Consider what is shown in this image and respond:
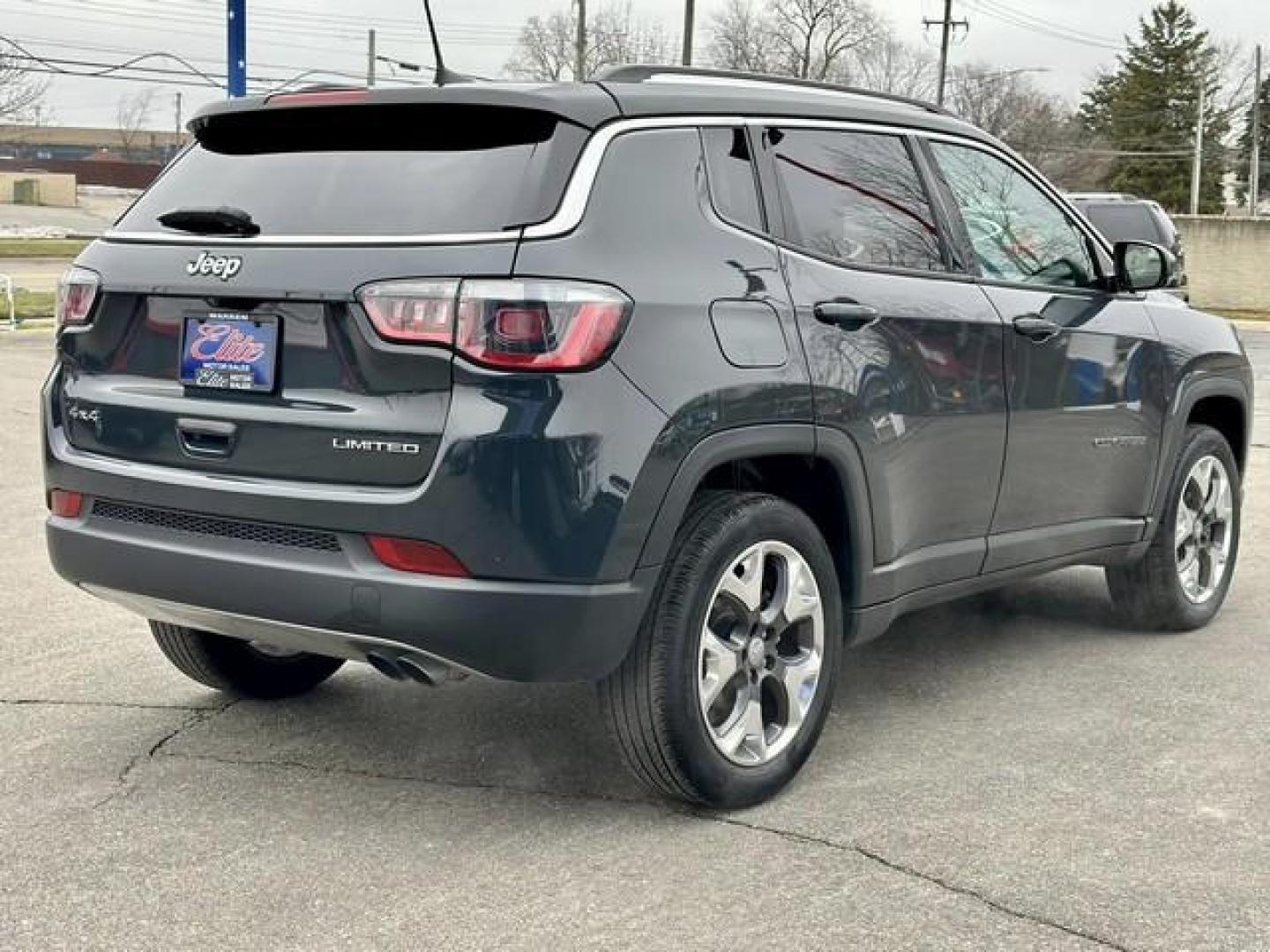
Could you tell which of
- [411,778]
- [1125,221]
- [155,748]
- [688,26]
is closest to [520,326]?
[411,778]

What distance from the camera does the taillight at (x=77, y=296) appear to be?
4.12 m

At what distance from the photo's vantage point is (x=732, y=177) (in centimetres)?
412

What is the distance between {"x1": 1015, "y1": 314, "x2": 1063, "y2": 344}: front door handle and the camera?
16.2 feet

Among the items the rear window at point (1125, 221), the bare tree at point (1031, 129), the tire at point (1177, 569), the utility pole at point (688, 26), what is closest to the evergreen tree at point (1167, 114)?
the bare tree at point (1031, 129)

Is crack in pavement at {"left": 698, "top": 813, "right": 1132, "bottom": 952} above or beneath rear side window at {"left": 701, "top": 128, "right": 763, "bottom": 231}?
beneath

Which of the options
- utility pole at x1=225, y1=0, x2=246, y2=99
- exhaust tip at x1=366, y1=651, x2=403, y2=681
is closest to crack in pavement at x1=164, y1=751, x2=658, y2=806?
exhaust tip at x1=366, y1=651, x2=403, y2=681

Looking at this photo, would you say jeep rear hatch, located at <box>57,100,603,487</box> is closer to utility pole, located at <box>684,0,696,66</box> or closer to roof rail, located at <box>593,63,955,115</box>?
roof rail, located at <box>593,63,955,115</box>

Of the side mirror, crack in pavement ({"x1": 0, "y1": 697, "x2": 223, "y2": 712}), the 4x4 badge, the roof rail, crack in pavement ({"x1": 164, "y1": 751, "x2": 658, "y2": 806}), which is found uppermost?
the roof rail

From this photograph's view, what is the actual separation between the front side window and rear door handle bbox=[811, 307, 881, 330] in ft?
2.56

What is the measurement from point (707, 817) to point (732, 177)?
5.26 ft

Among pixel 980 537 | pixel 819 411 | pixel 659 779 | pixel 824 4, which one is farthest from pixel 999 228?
pixel 824 4

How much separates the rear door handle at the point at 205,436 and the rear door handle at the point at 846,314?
58.2 inches

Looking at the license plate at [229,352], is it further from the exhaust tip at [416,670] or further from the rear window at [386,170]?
the exhaust tip at [416,670]

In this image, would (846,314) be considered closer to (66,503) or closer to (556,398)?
(556,398)
